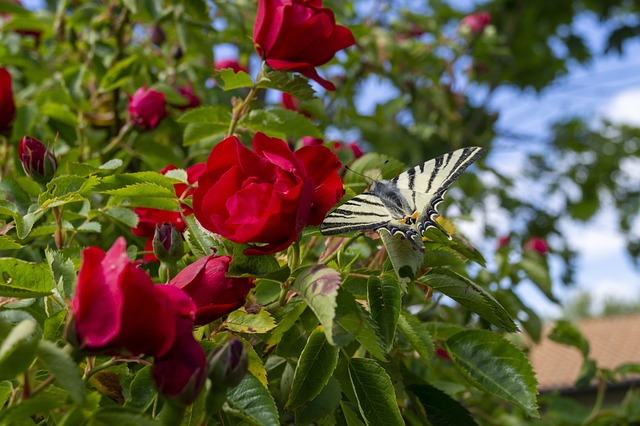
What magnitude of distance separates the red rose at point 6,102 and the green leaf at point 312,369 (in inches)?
27.8

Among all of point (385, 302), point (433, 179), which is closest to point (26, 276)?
point (385, 302)

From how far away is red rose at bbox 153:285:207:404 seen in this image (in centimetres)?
55

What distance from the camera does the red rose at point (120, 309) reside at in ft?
1.71

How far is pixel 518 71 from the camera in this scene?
4.69 meters

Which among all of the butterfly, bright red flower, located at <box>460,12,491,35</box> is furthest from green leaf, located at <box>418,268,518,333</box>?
bright red flower, located at <box>460,12,491,35</box>

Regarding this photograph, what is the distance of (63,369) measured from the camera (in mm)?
514

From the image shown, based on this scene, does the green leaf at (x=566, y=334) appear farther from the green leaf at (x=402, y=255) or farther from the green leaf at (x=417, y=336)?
→ the green leaf at (x=402, y=255)

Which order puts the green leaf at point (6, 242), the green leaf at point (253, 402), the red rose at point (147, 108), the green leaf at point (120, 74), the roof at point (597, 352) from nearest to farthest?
1. the green leaf at point (253, 402)
2. the green leaf at point (6, 242)
3. the red rose at point (147, 108)
4. the green leaf at point (120, 74)
5. the roof at point (597, 352)

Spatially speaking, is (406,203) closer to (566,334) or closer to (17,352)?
(17,352)

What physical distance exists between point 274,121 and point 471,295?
1.50ft

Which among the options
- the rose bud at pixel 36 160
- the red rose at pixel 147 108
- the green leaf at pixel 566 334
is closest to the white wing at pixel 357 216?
the rose bud at pixel 36 160

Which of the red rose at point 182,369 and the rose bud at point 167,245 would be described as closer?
the red rose at point 182,369

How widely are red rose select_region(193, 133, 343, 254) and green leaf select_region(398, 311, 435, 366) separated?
17 cm

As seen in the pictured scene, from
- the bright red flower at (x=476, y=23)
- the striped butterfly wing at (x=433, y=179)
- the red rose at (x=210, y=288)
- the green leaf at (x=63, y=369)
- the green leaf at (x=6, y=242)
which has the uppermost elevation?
the striped butterfly wing at (x=433, y=179)
